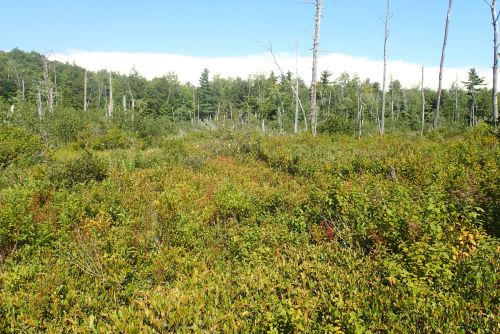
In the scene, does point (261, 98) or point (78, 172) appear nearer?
point (78, 172)

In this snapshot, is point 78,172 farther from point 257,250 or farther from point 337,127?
point 337,127

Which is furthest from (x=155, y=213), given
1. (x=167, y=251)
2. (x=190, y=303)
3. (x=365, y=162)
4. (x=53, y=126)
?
(x=53, y=126)

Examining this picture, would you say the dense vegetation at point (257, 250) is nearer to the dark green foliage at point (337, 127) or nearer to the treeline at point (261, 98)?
the dark green foliage at point (337, 127)

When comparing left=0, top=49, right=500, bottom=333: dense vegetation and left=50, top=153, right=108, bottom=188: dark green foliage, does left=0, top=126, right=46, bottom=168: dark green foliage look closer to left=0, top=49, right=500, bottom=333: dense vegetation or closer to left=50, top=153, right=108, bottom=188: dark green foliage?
left=0, top=49, right=500, bottom=333: dense vegetation

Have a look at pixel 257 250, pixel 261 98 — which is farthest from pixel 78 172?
pixel 261 98

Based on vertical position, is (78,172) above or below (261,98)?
below

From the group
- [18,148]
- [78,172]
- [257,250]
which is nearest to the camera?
[257,250]

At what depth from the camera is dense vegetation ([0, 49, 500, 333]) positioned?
344cm

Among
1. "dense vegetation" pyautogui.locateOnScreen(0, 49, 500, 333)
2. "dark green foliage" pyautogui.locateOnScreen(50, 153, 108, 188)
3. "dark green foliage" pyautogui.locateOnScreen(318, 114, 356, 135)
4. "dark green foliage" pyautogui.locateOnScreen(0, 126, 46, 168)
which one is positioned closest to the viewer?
"dense vegetation" pyautogui.locateOnScreen(0, 49, 500, 333)

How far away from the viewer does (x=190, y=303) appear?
12.4ft

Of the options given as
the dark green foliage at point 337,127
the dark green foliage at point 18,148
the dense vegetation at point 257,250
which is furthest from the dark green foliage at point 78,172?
the dark green foliage at point 337,127

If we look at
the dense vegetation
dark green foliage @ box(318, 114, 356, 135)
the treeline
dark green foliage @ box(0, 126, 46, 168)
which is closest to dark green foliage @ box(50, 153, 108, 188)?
the dense vegetation

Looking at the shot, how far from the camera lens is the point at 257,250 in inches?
213

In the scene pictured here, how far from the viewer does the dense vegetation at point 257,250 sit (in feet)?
11.3
